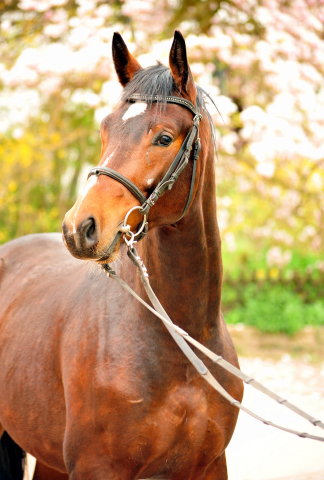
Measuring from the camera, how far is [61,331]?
238 centimetres

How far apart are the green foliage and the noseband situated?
22.0 feet

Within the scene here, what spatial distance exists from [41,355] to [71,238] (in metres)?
0.97

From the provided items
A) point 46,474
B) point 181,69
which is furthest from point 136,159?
point 46,474

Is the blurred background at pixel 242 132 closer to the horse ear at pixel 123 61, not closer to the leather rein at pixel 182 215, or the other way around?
the leather rein at pixel 182 215

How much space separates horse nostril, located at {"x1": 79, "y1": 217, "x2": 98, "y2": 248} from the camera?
1666 mm

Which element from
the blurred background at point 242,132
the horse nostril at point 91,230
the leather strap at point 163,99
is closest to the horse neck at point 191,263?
the leather strap at point 163,99

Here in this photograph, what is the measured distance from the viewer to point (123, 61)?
2.12 metres

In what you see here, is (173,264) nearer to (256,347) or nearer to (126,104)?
(126,104)

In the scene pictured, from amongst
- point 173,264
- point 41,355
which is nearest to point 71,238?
point 173,264

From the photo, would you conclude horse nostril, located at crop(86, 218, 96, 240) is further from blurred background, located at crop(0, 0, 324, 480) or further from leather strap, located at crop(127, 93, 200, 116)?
blurred background, located at crop(0, 0, 324, 480)

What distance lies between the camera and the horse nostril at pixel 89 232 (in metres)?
1.67

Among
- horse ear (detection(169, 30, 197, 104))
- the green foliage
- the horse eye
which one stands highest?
the green foliage

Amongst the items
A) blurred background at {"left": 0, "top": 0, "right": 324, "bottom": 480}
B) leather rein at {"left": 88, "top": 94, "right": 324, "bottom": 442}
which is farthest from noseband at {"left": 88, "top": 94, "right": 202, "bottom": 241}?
blurred background at {"left": 0, "top": 0, "right": 324, "bottom": 480}

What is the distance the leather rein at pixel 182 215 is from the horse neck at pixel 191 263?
149mm
